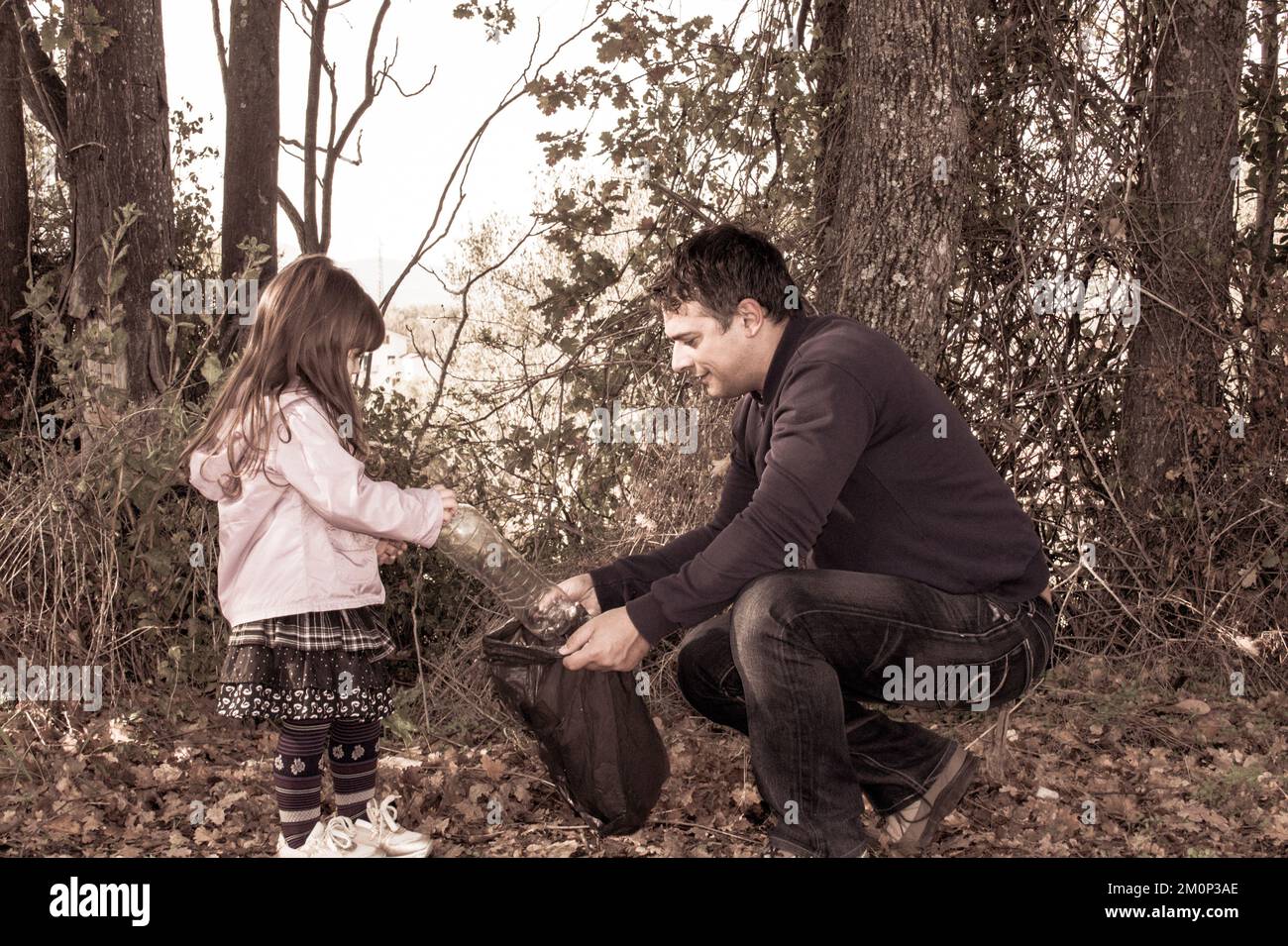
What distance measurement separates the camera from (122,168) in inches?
264

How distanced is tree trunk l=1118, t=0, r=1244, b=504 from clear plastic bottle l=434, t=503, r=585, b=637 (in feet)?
10.2

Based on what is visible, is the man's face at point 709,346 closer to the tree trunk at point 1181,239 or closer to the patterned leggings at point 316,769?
the patterned leggings at point 316,769

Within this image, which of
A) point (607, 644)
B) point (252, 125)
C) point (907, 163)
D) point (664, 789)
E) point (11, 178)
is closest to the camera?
point (607, 644)

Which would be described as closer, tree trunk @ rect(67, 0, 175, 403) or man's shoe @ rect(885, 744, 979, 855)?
man's shoe @ rect(885, 744, 979, 855)

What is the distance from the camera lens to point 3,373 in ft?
24.3

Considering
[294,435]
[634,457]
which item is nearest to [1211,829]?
[634,457]

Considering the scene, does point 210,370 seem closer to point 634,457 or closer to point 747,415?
point 634,457

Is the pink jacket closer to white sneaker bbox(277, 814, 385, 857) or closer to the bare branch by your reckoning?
white sneaker bbox(277, 814, 385, 857)

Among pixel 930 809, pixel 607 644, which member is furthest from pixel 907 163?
pixel 607 644

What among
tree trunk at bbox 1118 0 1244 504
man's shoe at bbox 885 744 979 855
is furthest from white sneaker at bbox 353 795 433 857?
tree trunk at bbox 1118 0 1244 504

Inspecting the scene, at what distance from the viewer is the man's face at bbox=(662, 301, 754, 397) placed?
11.1 feet

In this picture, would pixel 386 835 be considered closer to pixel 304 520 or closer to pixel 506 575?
pixel 304 520

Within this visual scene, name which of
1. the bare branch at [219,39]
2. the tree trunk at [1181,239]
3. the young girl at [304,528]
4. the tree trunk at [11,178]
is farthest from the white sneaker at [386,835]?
the bare branch at [219,39]

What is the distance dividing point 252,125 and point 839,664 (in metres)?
5.94
